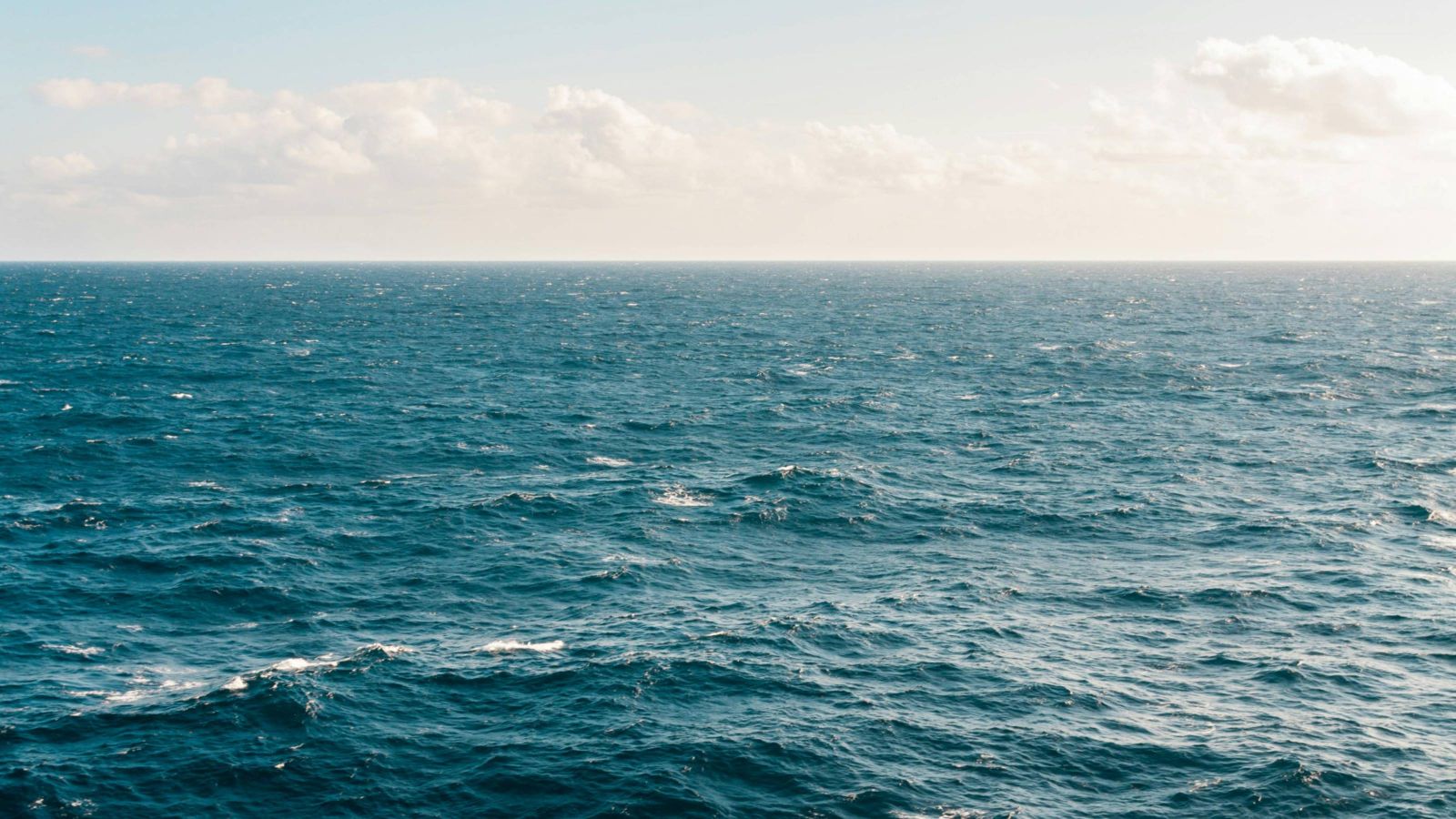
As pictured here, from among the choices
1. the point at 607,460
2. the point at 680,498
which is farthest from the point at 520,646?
the point at 607,460

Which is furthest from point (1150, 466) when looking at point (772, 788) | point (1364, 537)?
point (772, 788)

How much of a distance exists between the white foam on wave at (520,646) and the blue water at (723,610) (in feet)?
0.70

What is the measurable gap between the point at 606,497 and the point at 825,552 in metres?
23.2

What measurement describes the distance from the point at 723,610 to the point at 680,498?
2772 centimetres

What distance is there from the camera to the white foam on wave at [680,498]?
319 feet

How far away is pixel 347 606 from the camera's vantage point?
71625 millimetres

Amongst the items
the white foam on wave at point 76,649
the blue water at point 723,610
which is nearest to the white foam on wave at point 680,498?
the blue water at point 723,610

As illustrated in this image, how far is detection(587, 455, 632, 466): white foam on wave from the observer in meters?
112

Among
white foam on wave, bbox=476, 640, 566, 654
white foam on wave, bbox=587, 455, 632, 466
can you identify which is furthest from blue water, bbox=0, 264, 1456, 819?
white foam on wave, bbox=587, 455, 632, 466

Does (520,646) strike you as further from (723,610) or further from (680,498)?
(680,498)

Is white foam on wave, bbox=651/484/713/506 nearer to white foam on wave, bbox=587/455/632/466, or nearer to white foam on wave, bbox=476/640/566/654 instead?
white foam on wave, bbox=587/455/632/466

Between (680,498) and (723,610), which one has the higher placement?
(680,498)

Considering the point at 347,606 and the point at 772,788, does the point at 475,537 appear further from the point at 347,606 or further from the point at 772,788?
the point at 772,788

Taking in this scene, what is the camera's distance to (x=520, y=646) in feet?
213
